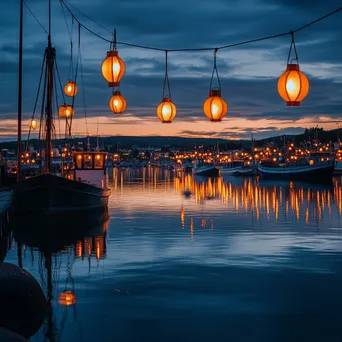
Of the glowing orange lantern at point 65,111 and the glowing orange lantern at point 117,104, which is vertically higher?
the glowing orange lantern at point 65,111

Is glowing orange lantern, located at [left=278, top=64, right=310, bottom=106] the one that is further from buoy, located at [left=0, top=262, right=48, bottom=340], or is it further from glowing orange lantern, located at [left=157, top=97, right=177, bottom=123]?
buoy, located at [left=0, top=262, right=48, bottom=340]

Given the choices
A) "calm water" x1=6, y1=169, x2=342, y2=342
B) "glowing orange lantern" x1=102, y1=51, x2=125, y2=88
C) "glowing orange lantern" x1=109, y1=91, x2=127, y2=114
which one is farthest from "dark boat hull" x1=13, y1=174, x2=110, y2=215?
"glowing orange lantern" x1=102, y1=51, x2=125, y2=88

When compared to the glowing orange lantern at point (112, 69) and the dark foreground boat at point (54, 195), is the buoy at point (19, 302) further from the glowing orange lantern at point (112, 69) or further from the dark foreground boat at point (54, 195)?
the dark foreground boat at point (54, 195)

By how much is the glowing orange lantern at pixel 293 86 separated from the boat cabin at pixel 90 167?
1927 cm

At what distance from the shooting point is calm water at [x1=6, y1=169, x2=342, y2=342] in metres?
9.03

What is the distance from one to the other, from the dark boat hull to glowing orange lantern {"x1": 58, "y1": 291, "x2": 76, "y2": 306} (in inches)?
539

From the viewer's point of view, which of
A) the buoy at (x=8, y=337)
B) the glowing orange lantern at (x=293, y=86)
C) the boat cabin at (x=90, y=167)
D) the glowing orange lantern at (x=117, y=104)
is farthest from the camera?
the boat cabin at (x=90, y=167)

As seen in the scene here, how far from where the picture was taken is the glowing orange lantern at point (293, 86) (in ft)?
36.8

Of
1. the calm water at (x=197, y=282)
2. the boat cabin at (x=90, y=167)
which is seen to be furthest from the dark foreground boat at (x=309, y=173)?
the calm water at (x=197, y=282)

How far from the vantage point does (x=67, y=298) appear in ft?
35.7

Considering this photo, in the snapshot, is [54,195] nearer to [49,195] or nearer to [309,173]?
[49,195]

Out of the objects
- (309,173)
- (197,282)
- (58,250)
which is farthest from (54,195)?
(309,173)

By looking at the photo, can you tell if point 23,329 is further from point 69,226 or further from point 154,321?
point 69,226

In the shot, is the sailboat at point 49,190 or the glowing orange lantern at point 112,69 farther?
the sailboat at point 49,190
